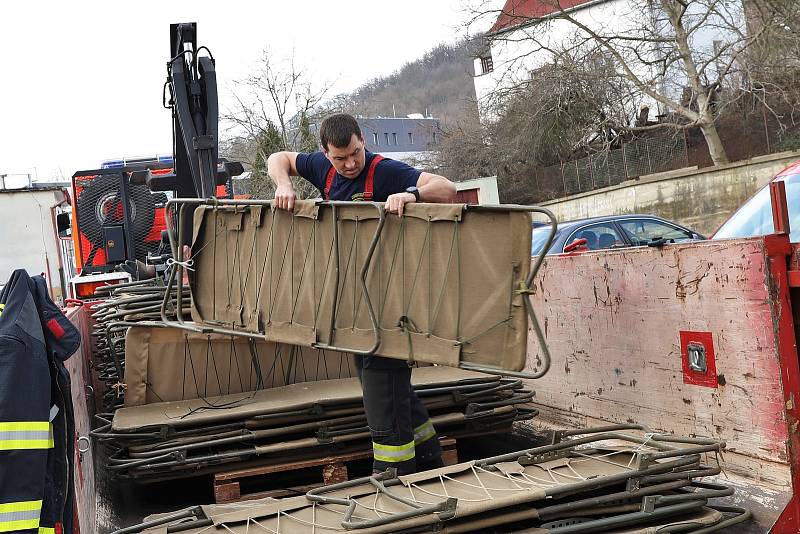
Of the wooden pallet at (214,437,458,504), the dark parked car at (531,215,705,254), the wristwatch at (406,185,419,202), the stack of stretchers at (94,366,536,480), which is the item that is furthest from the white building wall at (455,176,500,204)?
the wristwatch at (406,185,419,202)

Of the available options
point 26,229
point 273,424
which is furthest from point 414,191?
Answer: point 26,229

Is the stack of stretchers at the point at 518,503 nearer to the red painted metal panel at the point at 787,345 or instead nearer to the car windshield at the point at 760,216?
the red painted metal panel at the point at 787,345

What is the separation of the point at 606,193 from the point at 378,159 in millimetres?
26325

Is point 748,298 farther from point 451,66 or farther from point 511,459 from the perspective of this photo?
point 451,66

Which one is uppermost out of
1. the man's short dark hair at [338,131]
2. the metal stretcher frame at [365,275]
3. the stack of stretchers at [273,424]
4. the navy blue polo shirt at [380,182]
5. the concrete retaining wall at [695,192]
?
the concrete retaining wall at [695,192]

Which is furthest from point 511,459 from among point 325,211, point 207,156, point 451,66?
point 451,66

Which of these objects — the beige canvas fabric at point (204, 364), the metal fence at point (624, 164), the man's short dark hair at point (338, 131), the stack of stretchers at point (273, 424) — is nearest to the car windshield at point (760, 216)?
the stack of stretchers at point (273, 424)

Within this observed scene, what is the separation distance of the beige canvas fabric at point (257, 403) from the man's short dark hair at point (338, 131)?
1650 millimetres

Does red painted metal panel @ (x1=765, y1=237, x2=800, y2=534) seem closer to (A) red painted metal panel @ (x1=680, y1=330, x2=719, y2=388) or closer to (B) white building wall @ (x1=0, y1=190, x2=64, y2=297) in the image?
(A) red painted metal panel @ (x1=680, y1=330, x2=719, y2=388)

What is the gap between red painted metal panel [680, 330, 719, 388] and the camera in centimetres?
432

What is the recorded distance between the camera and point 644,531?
11.8ft

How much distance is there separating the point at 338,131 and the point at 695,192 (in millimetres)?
23620

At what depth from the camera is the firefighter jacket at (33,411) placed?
112 inches

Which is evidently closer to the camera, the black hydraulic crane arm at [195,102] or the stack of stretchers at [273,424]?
the stack of stretchers at [273,424]
